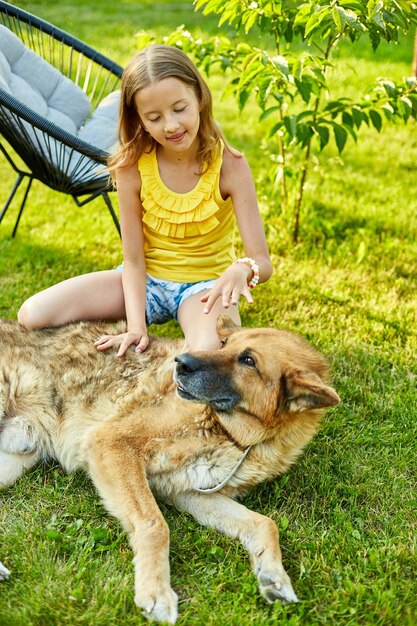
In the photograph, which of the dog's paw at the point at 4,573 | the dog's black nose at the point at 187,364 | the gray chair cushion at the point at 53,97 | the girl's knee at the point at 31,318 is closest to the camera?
the dog's paw at the point at 4,573

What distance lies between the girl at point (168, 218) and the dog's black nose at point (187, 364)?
0.59m

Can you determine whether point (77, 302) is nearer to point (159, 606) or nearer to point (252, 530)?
point (252, 530)

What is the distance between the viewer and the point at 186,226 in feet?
12.7

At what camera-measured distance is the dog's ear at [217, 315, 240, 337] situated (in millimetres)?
3275

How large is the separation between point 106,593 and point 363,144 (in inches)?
262

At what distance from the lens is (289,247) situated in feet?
18.4

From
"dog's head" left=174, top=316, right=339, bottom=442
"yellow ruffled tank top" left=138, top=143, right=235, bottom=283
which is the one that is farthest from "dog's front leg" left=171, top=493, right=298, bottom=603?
"yellow ruffled tank top" left=138, top=143, right=235, bottom=283

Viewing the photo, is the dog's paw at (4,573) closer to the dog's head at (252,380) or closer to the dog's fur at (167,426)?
the dog's fur at (167,426)

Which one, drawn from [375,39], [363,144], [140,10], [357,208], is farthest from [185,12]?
[375,39]

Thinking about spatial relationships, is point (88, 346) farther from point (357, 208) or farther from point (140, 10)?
point (140, 10)

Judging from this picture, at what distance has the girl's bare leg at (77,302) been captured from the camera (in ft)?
12.1

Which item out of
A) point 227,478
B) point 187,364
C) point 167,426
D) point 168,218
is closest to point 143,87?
point 168,218

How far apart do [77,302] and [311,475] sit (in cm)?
166

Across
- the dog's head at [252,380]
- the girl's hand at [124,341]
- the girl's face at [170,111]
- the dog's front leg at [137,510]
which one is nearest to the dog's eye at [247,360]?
the dog's head at [252,380]
